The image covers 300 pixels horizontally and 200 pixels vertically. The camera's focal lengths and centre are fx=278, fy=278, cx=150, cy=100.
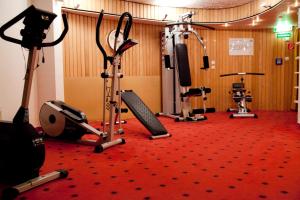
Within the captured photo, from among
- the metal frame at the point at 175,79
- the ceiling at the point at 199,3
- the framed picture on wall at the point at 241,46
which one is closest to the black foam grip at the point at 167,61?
the metal frame at the point at 175,79

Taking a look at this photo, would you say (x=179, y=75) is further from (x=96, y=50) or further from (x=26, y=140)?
(x=26, y=140)

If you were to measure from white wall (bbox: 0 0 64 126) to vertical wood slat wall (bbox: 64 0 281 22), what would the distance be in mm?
861

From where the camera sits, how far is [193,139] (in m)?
4.27

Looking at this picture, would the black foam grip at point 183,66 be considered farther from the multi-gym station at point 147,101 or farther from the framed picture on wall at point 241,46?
the framed picture on wall at point 241,46

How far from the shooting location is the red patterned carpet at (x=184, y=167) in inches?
89.9

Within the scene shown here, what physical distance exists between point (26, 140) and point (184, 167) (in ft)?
5.15

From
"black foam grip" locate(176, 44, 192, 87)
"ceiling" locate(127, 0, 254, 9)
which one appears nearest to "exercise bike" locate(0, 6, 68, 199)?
"black foam grip" locate(176, 44, 192, 87)

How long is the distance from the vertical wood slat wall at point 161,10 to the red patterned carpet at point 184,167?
2.79m

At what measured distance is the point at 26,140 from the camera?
7.59 ft

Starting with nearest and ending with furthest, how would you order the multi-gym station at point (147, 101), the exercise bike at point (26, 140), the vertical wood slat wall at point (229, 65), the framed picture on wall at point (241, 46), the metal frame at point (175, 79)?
1. the exercise bike at point (26, 140)
2. the multi-gym station at point (147, 101)
3. the metal frame at point (175, 79)
4. the vertical wood slat wall at point (229, 65)
5. the framed picture on wall at point (241, 46)

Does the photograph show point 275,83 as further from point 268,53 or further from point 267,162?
point 267,162

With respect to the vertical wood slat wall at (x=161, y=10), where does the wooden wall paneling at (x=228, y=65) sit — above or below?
below

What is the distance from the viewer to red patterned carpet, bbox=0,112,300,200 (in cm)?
228

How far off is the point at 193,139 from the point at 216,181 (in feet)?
5.76
